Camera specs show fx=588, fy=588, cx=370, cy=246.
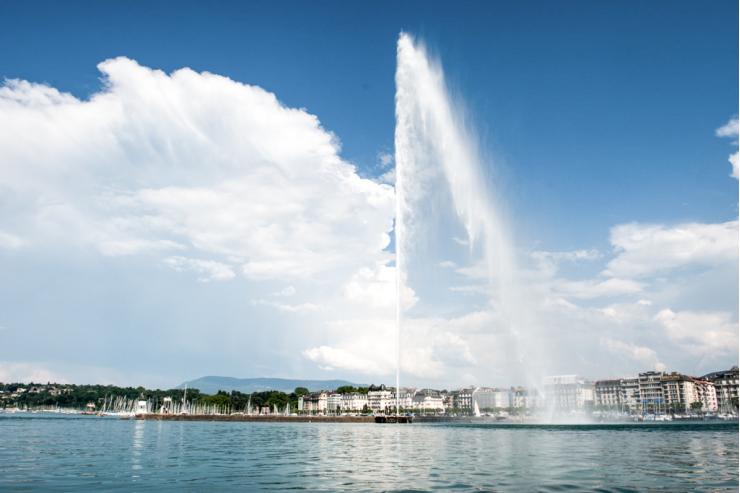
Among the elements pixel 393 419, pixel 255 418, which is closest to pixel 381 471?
pixel 393 419

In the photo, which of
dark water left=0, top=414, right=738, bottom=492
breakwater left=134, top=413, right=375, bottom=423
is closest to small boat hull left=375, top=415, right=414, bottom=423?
breakwater left=134, top=413, right=375, bottom=423

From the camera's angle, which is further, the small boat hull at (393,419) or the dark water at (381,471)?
the small boat hull at (393,419)

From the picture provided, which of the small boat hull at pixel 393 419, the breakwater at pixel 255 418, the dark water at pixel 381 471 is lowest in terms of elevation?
the breakwater at pixel 255 418

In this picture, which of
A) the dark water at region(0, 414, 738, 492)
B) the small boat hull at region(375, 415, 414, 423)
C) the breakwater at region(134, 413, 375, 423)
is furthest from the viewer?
the breakwater at region(134, 413, 375, 423)

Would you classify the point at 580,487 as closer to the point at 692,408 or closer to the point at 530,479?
the point at 530,479

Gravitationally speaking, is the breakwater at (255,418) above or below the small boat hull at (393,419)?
below

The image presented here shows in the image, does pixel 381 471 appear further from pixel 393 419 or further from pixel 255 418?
A: pixel 255 418

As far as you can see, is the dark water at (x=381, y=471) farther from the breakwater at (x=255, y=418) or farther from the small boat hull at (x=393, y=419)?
the breakwater at (x=255, y=418)

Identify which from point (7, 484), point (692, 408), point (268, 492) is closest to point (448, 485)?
point (268, 492)

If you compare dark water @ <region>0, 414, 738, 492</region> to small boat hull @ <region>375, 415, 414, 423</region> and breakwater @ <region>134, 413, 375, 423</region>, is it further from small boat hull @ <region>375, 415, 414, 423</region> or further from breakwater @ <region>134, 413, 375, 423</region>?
breakwater @ <region>134, 413, 375, 423</region>

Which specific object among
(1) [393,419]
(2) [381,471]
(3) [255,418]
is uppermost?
(2) [381,471]

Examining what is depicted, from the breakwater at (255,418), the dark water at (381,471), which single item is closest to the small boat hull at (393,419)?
the breakwater at (255,418)

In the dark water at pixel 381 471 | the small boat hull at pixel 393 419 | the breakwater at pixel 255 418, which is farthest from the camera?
the breakwater at pixel 255 418

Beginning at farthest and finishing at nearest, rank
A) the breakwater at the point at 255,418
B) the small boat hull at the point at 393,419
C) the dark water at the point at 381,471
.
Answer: the breakwater at the point at 255,418 < the small boat hull at the point at 393,419 < the dark water at the point at 381,471
